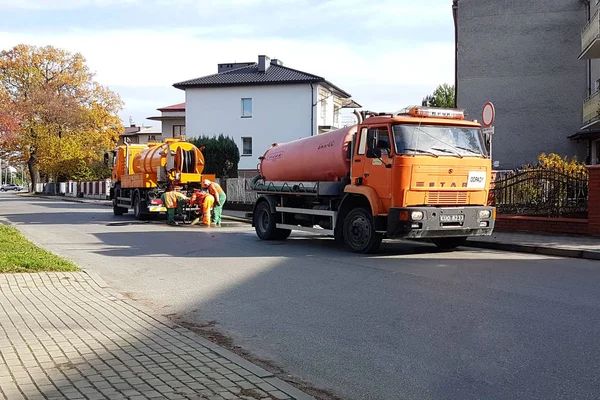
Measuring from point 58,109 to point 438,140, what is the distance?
5464 cm

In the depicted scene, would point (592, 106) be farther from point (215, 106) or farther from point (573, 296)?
point (215, 106)

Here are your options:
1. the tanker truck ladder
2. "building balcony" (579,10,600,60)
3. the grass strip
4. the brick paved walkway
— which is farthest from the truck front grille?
"building balcony" (579,10,600,60)

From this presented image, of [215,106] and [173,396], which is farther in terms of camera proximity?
[215,106]

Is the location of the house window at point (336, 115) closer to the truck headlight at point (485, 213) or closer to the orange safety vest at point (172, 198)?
the orange safety vest at point (172, 198)

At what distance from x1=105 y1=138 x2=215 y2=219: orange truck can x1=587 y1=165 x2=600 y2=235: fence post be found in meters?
13.4

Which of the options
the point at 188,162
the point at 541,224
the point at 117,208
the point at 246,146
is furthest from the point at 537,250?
the point at 246,146

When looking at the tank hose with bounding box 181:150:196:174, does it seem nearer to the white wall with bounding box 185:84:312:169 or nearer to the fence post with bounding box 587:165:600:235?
the fence post with bounding box 587:165:600:235

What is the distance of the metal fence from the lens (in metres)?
15.7

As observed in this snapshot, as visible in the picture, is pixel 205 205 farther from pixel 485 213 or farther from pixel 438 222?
pixel 485 213

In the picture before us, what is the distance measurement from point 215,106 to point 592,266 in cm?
4254

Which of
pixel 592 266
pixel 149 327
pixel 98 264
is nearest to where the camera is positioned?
pixel 149 327

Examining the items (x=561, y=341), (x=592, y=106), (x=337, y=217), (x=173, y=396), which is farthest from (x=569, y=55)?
(x=173, y=396)

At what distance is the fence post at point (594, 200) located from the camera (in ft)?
47.9

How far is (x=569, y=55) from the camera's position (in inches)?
1325
